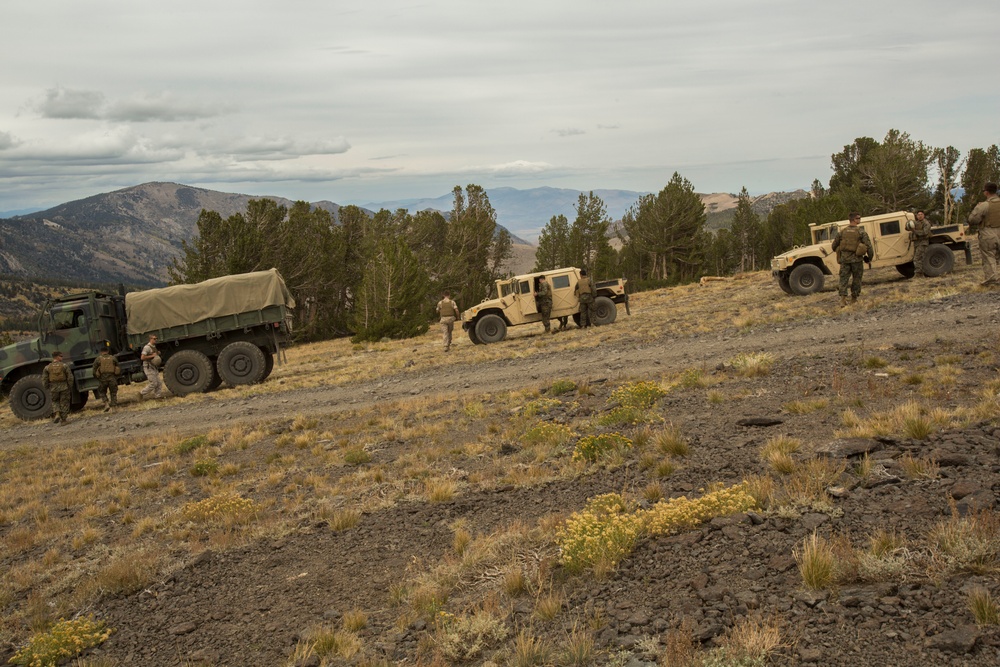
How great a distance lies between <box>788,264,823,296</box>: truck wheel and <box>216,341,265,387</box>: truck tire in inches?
580

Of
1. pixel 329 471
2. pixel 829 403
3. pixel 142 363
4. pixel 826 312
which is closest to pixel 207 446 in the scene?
pixel 329 471

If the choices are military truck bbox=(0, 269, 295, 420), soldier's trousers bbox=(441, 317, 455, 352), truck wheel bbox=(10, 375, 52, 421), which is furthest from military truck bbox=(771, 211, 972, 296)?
truck wheel bbox=(10, 375, 52, 421)

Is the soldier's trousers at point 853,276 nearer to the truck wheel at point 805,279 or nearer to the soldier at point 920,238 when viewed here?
the truck wheel at point 805,279

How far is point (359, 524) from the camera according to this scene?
23.5ft

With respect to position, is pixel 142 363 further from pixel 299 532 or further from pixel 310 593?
pixel 310 593

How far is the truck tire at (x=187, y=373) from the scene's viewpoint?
17922mm

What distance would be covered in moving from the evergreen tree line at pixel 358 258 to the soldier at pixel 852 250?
17.8m

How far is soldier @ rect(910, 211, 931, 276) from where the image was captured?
59.6ft

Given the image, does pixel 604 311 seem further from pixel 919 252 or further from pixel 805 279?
pixel 919 252

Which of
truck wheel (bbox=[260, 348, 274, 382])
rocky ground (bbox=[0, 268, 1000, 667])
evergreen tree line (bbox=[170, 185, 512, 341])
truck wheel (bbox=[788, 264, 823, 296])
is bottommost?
rocky ground (bbox=[0, 268, 1000, 667])

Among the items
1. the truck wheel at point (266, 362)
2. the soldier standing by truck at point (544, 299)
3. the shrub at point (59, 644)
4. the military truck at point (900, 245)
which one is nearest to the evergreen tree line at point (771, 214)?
the military truck at point (900, 245)

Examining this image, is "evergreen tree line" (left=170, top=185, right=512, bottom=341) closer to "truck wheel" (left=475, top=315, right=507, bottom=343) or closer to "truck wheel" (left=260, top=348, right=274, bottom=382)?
"truck wheel" (left=475, top=315, right=507, bottom=343)

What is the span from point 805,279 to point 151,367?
1763 centimetres

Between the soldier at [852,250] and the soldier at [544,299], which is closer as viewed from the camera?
the soldier at [852,250]
